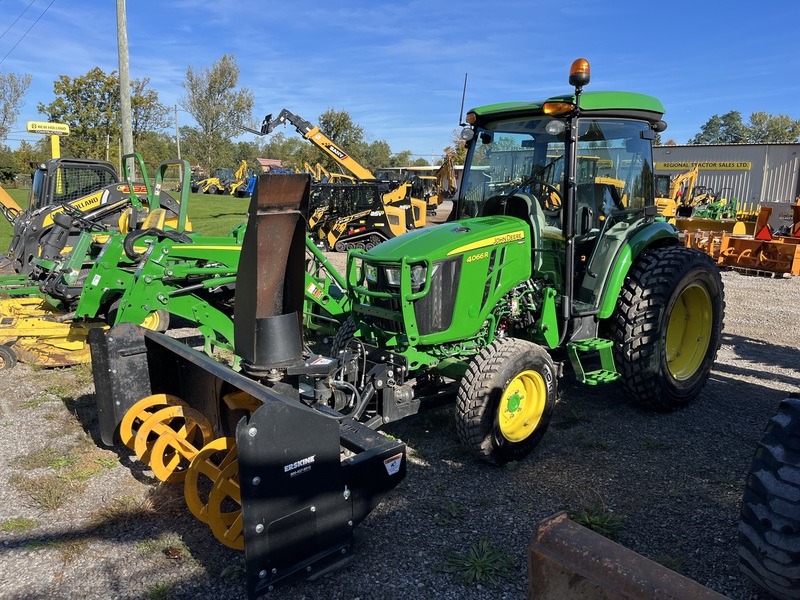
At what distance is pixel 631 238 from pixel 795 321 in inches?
203

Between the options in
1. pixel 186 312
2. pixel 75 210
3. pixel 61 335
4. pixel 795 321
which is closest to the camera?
pixel 186 312

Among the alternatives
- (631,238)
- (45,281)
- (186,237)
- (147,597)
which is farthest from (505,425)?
(45,281)

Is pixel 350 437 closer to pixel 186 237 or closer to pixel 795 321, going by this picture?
pixel 186 237

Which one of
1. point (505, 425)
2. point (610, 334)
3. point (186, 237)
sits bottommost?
point (505, 425)

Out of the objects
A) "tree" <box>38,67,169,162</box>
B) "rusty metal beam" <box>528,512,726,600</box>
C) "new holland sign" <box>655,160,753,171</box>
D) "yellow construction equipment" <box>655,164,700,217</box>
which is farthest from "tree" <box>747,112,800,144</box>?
"rusty metal beam" <box>528,512,726,600</box>

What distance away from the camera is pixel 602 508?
143 inches

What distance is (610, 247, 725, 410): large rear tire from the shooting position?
4672mm

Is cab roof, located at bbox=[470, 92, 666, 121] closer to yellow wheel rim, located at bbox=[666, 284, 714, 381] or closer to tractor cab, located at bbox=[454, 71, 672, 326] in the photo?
tractor cab, located at bbox=[454, 71, 672, 326]

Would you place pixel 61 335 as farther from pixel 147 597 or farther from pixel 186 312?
pixel 147 597

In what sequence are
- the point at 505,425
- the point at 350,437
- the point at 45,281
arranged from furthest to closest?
the point at 45,281 < the point at 505,425 < the point at 350,437

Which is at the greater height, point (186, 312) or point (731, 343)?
point (186, 312)

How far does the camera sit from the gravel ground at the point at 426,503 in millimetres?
2992

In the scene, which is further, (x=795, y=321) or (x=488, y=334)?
(x=795, y=321)

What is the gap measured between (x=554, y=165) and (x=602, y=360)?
1.52m
